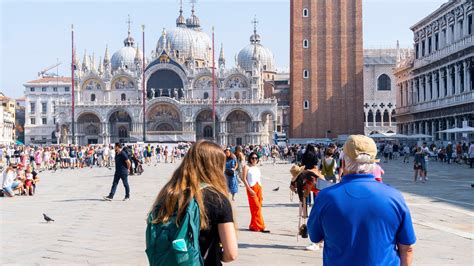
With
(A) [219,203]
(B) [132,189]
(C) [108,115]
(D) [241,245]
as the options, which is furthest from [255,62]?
(A) [219,203]

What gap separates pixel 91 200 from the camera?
14703 mm

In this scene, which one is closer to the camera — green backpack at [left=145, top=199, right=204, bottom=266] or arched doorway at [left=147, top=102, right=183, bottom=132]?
green backpack at [left=145, top=199, right=204, bottom=266]

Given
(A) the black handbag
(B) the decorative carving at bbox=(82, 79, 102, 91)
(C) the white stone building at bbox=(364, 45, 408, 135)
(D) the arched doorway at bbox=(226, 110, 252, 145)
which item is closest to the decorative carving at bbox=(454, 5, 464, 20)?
(A) the black handbag

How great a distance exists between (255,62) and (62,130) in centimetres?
2425

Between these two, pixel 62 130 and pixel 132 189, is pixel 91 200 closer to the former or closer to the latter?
pixel 132 189

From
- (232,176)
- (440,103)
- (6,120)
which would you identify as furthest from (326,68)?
(6,120)

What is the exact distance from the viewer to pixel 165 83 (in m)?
76.0

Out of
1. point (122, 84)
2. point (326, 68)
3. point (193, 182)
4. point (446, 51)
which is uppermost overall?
point (122, 84)

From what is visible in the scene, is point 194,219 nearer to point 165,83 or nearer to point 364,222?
point 364,222

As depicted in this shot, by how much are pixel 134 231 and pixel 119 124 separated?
6490 cm

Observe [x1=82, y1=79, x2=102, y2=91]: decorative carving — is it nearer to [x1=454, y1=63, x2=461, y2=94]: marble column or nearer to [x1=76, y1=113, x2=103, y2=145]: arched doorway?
[x1=76, y1=113, x2=103, y2=145]: arched doorway

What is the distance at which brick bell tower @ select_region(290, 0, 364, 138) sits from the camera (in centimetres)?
5347

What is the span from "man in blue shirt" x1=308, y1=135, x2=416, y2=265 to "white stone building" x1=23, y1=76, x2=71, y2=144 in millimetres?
91262

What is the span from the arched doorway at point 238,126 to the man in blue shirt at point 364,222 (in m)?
67.8
